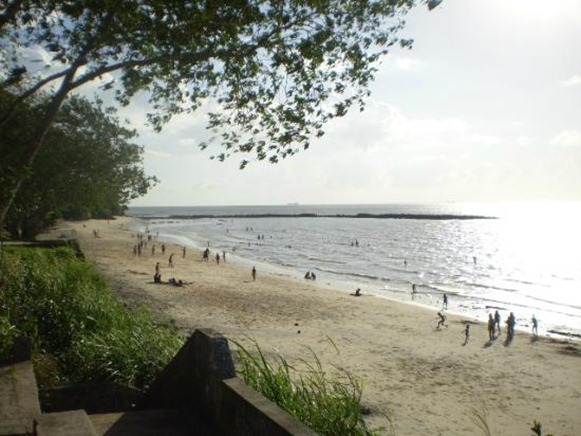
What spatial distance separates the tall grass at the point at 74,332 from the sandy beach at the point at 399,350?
1867 millimetres

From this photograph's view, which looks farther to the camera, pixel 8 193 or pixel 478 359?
pixel 478 359

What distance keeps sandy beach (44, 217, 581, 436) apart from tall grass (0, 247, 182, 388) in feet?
6.13

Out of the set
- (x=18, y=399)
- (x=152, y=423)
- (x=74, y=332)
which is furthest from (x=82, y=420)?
(x=74, y=332)

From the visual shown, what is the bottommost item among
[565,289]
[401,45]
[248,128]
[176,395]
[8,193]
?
[565,289]

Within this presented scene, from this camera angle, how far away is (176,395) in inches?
234

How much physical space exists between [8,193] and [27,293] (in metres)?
5.16

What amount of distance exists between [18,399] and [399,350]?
680 inches

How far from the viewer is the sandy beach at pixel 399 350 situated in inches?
547

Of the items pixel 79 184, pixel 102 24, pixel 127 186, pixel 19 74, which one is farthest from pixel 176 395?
pixel 127 186

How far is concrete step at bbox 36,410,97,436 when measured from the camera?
13.6ft

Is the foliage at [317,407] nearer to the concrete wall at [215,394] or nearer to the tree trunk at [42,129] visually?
the concrete wall at [215,394]

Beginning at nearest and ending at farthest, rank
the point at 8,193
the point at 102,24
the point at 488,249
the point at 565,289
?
1. the point at 8,193
2. the point at 102,24
3. the point at 565,289
4. the point at 488,249

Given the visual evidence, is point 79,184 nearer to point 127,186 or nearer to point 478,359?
point 127,186

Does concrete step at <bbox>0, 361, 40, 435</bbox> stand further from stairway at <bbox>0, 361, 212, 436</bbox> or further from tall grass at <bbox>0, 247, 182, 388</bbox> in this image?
tall grass at <bbox>0, 247, 182, 388</bbox>
